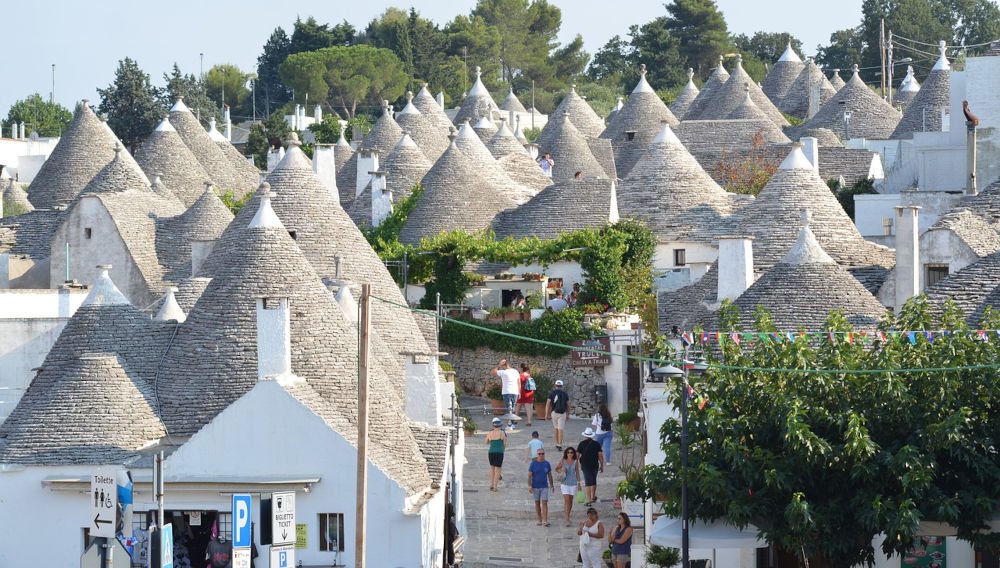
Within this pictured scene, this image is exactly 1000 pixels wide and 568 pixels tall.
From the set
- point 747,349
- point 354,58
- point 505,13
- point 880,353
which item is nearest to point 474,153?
point 747,349

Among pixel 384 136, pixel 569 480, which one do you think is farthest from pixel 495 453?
pixel 384 136

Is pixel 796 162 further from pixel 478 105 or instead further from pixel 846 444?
pixel 478 105

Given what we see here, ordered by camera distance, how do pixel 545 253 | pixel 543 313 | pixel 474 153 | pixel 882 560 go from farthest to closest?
pixel 474 153
pixel 545 253
pixel 543 313
pixel 882 560

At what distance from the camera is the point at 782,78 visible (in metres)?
76.4

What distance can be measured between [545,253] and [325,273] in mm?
9428

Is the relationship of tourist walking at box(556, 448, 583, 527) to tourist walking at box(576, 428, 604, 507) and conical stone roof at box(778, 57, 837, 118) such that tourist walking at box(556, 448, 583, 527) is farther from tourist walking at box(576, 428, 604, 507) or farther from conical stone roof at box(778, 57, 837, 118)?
conical stone roof at box(778, 57, 837, 118)

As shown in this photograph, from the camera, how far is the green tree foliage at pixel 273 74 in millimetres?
106750

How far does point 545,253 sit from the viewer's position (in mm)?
39625

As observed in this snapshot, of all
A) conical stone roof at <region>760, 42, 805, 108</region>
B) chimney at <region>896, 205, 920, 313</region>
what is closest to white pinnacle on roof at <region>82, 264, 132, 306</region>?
chimney at <region>896, 205, 920, 313</region>

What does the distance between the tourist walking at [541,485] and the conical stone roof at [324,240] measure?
11.5 feet

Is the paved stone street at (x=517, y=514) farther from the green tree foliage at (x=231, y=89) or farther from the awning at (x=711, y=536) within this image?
the green tree foliage at (x=231, y=89)

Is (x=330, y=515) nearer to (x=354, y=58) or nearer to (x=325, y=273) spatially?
(x=325, y=273)


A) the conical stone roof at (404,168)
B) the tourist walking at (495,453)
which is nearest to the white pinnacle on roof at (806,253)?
the tourist walking at (495,453)

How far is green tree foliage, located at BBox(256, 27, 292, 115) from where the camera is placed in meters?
107
